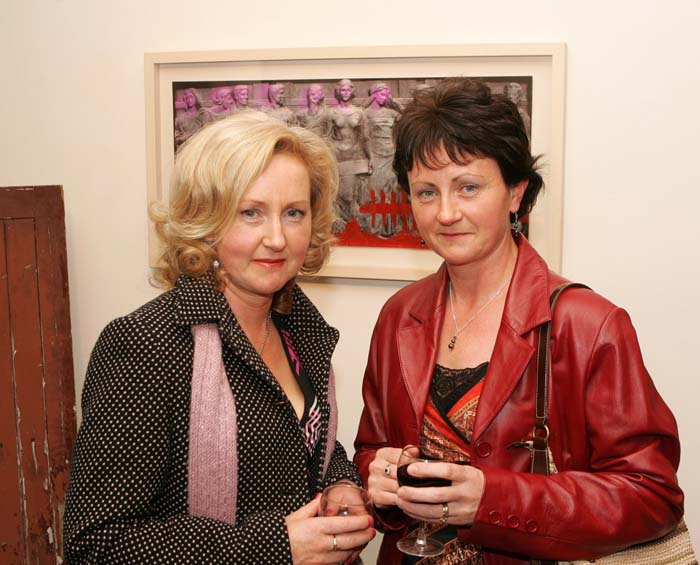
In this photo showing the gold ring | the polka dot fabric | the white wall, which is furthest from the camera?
the white wall

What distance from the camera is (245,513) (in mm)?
1541

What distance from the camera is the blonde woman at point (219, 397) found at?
139cm

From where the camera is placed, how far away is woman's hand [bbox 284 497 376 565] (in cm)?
145

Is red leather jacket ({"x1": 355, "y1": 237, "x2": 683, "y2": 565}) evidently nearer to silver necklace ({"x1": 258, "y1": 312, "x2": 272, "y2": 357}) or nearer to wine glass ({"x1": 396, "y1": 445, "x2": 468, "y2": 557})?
wine glass ({"x1": 396, "y1": 445, "x2": 468, "y2": 557})

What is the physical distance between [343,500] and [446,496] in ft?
0.67

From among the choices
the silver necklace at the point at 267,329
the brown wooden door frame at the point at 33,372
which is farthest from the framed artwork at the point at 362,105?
the silver necklace at the point at 267,329

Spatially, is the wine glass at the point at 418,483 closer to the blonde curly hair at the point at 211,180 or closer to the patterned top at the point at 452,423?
the patterned top at the point at 452,423

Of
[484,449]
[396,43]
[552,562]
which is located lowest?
[552,562]

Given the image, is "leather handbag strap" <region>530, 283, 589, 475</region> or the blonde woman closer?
the blonde woman

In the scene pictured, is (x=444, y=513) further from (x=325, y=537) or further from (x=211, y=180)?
(x=211, y=180)

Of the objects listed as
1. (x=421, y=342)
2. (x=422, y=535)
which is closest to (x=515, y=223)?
(x=421, y=342)

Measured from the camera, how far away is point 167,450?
4.73 feet

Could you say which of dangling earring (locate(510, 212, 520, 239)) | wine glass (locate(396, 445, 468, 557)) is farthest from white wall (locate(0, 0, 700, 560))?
wine glass (locate(396, 445, 468, 557))

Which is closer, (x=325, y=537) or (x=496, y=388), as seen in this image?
(x=325, y=537)
